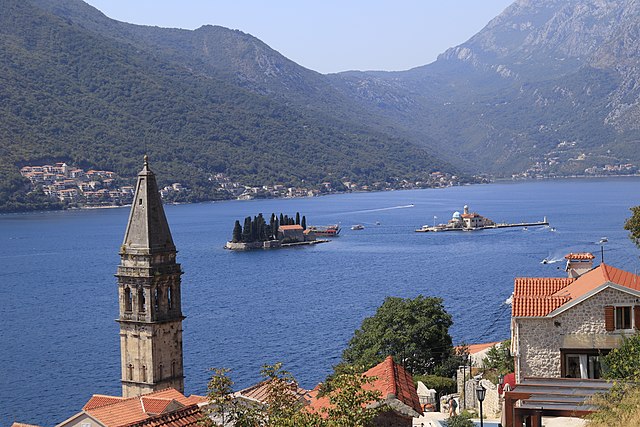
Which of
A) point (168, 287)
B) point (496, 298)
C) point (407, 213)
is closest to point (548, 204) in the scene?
point (407, 213)

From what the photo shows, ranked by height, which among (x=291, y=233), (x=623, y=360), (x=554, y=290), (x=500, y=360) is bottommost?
(x=291, y=233)

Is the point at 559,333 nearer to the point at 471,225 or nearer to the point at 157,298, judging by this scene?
the point at 157,298

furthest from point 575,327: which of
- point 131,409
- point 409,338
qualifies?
point 409,338

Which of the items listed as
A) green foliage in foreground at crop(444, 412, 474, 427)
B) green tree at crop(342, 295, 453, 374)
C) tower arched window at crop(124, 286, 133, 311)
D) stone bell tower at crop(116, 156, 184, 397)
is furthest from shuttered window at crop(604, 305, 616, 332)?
green tree at crop(342, 295, 453, 374)

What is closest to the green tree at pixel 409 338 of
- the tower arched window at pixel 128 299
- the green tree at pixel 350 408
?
the tower arched window at pixel 128 299

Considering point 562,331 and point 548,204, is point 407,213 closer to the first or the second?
point 548,204

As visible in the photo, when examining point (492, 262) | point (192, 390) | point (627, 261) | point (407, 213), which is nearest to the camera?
point (192, 390)
